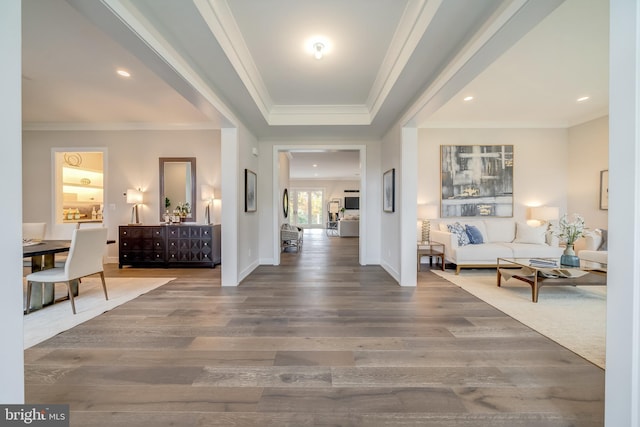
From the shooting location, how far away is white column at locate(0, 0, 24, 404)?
3.25 feet

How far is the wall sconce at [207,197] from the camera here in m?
5.10

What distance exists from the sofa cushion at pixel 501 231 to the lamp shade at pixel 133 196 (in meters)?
6.99

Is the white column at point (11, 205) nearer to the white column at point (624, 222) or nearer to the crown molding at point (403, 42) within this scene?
the crown molding at point (403, 42)

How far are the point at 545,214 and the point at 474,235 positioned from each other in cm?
155

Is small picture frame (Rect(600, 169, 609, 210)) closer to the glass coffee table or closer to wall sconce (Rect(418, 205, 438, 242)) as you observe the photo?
the glass coffee table

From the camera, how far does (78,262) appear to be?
289cm

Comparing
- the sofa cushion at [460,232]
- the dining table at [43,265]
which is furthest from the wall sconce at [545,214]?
the dining table at [43,265]

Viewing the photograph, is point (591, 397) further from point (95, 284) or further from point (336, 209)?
point (336, 209)

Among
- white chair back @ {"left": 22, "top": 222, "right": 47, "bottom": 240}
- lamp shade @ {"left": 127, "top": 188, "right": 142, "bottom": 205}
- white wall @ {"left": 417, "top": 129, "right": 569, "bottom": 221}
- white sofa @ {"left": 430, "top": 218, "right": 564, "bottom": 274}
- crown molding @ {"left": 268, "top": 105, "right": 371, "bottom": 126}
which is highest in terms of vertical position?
crown molding @ {"left": 268, "top": 105, "right": 371, "bottom": 126}

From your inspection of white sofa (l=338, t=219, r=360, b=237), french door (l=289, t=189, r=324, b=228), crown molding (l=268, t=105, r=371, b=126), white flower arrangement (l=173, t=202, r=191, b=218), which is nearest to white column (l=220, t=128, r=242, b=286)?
crown molding (l=268, t=105, r=371, b=126)

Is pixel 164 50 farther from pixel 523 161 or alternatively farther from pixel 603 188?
pixel 603 188

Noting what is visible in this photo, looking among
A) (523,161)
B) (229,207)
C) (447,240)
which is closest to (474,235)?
(447,240)

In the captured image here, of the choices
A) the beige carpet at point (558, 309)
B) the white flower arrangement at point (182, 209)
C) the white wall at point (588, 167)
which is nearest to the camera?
the beige carpet at point (558, 309)

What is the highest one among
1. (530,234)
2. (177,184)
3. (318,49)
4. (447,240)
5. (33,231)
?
(318,49)
